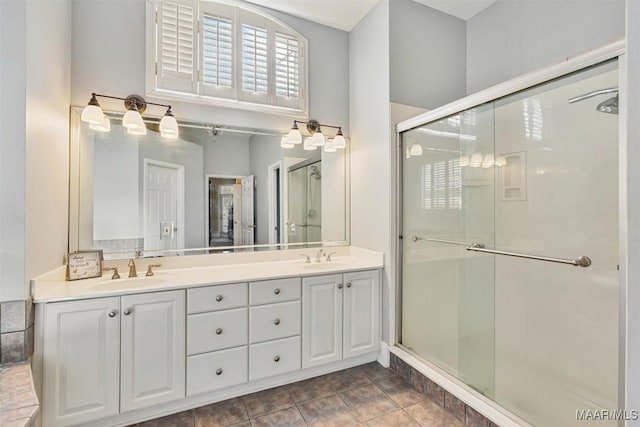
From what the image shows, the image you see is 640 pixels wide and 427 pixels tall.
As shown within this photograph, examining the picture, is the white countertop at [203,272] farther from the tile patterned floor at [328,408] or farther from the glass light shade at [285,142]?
the glass light shade at [285,142]

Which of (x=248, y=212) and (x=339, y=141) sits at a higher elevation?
(x=339, y=141)

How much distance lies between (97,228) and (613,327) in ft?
10.00

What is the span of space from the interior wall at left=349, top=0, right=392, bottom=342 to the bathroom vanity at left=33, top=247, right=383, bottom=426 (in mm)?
250

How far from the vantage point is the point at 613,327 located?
4.91 ft

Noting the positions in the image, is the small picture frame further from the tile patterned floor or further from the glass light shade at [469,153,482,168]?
the glass light shade at [469,153,482,168]

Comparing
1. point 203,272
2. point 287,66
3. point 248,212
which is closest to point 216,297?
point 203,272

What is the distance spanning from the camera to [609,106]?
135 centimetres

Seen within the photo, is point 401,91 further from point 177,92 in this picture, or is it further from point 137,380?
point 137,380

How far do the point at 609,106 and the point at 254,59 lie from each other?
90.5 inches

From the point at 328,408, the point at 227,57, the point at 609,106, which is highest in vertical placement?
the point at 227,57

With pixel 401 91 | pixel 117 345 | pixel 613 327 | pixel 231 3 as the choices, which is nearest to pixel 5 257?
pixel 117 345

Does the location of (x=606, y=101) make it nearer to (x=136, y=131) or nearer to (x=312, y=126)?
(x=312, y=126)

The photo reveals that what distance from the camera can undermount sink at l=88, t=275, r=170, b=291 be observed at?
175 cm

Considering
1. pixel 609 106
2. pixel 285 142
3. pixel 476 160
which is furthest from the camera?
pixel 285 142
